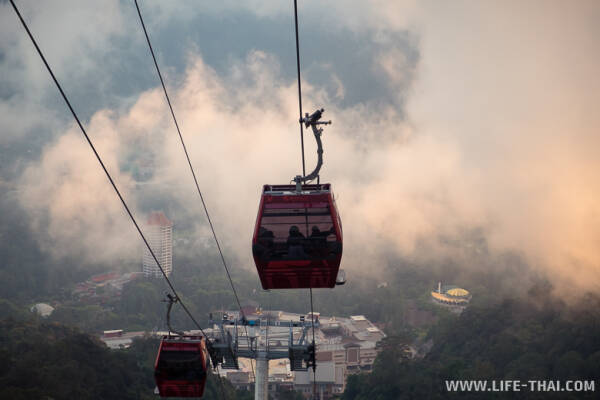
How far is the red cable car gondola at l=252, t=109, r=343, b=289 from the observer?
8.36 metres

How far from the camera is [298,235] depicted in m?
8.46

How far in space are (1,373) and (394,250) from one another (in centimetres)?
4853

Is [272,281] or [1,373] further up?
[272,281]

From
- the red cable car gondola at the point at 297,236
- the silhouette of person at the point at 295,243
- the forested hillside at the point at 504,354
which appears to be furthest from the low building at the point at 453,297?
the silhouette of person at the point at 295,243

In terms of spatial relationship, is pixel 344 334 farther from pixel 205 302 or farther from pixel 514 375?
pixel 514 375

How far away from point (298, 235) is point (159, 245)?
180ft

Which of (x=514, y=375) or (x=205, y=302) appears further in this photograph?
(x=205, y=302)

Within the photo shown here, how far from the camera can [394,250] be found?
62.9 metres

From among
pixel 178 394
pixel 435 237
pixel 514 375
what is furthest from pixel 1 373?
pixel 435 237

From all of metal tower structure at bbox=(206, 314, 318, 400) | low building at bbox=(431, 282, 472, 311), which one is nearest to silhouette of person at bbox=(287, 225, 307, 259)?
metal tower structure at bbox=(206, 314, 318, 400)
